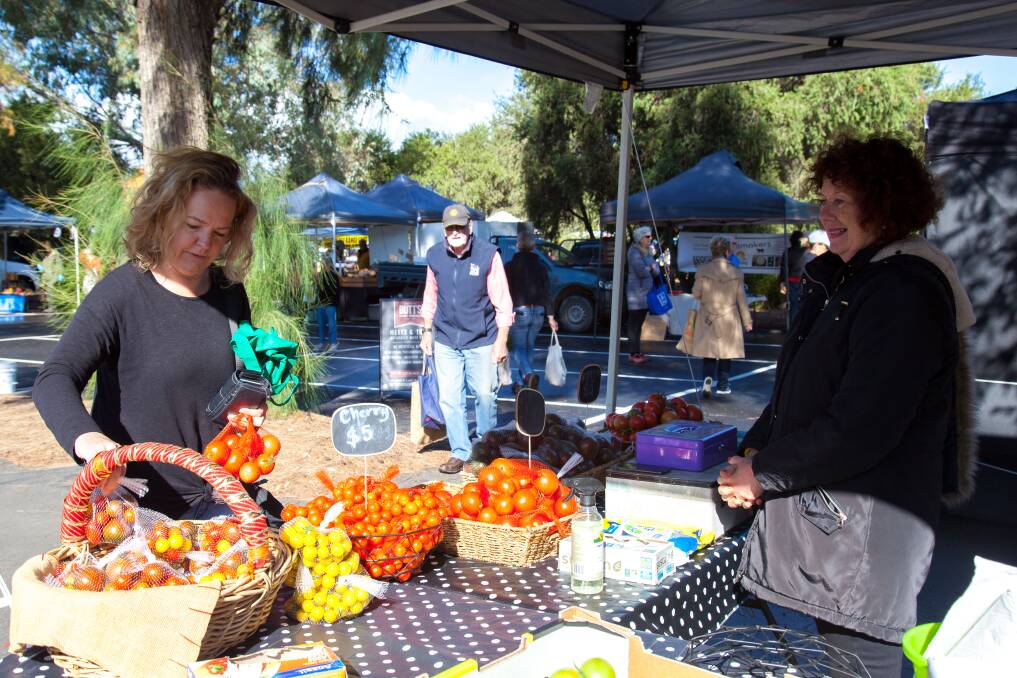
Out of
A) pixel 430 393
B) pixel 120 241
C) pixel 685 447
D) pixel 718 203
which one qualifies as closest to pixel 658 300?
pixel 718 203

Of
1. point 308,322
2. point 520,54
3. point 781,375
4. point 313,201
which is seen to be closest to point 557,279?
point 313,201

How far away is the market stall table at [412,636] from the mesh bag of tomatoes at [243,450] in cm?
31

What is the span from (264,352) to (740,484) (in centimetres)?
135

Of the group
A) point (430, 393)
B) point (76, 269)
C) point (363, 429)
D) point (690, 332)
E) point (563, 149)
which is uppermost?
point (563, 149)

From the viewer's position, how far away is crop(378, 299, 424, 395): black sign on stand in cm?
870

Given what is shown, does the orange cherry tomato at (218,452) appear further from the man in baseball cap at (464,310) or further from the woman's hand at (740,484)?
the man in baseball cap at (464,310)

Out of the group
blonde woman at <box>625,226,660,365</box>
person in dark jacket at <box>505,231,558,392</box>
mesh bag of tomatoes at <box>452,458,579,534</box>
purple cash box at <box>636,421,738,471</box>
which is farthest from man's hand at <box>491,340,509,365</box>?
blonde woman at <box>625,226,660,365</box>

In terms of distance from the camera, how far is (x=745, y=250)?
1733cm

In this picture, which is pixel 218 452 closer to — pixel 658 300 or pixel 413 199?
pixel 658 300

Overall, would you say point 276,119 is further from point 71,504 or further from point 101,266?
point 71,504

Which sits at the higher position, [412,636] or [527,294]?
[527,294]

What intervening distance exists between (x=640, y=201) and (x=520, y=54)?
454 inches

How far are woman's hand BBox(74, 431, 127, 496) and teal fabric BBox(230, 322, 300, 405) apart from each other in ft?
1.71

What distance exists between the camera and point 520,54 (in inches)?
173
